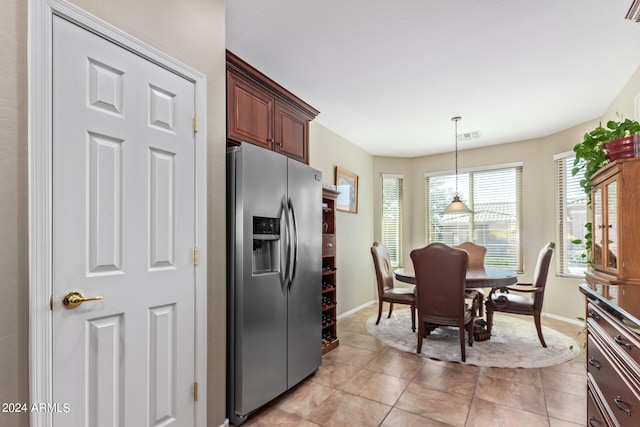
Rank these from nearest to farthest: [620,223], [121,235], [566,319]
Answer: [121,235], [620,223], [566,319]

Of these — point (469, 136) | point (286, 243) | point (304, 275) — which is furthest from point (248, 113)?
point (469, 136)

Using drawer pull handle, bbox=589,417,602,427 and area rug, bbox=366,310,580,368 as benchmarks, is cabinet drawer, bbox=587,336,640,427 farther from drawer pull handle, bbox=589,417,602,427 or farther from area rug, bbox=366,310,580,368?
area rug, bbox=366,310,580,368

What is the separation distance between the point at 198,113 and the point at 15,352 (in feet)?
4.41

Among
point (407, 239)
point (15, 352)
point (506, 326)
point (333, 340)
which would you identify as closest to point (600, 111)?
point (506, 326)

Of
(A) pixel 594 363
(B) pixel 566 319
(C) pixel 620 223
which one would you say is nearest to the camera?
(A) pixel 594 363

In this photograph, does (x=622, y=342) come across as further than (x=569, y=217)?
No

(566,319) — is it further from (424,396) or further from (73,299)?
(73,299)

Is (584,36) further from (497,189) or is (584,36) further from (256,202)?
(497,189)

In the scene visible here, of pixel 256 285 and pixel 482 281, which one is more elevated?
pixel 256 285

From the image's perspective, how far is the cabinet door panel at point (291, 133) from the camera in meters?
2.75

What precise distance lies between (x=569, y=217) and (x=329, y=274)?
354cm

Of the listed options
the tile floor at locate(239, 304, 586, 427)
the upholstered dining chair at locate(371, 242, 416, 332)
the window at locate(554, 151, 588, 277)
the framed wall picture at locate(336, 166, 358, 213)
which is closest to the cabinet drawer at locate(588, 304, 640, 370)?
the tile floor at locate(239, 304, 586, 427)

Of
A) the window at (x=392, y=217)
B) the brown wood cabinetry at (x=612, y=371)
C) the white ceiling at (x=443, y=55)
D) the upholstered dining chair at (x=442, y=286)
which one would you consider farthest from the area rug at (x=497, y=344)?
the white ceiling at (x=443, y=55)

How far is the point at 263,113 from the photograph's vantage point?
256cm
